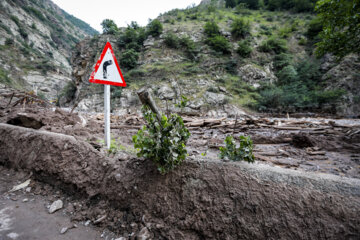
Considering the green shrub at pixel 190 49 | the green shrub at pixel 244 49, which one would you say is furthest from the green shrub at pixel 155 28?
the green shrub at pixel 244 49

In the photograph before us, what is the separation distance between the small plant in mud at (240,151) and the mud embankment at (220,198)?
0.29 ft

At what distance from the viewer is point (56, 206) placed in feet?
5.51

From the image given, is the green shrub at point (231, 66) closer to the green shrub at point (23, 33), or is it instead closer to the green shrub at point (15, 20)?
the green shrub at point (23, 33)

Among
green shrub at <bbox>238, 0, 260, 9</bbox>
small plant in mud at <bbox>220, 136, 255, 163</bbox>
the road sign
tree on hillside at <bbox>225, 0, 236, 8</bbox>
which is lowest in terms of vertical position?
small plant in mud at <bbox>220, 136, 255, 163</bbox>

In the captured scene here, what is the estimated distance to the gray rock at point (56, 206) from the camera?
5.40 feet

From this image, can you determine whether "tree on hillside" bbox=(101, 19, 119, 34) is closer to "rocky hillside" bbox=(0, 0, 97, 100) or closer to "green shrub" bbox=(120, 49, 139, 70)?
"green shrub" bbox=(120, 49, 139, 70)

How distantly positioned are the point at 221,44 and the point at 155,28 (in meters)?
11.5

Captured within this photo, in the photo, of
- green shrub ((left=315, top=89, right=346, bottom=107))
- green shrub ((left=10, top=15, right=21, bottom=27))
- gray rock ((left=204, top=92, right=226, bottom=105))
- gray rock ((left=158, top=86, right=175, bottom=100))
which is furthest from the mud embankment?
green shrub ((left=10, top=15, right=21, bottom=27))

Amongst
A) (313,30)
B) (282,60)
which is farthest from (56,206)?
(313,30)

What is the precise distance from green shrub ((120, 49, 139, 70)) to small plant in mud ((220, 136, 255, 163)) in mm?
22556

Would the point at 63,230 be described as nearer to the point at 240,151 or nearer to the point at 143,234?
the point at 143,234

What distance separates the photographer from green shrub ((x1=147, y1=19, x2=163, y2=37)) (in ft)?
78.2

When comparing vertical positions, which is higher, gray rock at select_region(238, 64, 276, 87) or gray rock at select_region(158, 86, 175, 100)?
gray rock at select_region(238, 64, 276, 87)

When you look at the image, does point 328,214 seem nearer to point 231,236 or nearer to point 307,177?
point 307,177
